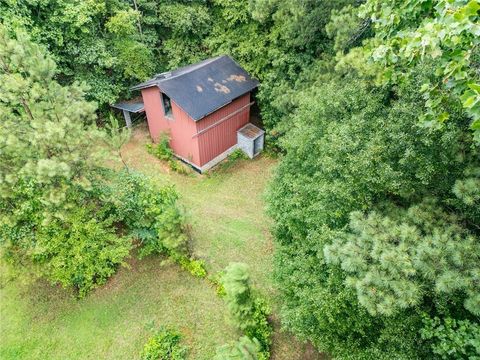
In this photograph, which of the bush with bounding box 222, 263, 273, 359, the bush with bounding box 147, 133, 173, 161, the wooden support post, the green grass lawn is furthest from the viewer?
the wooden support post

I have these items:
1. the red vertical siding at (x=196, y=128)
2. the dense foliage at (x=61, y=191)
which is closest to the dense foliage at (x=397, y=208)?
the dense foliage at (x=61, y=191)

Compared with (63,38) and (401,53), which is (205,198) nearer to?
(63,38)

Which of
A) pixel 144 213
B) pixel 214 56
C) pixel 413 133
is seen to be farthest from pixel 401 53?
pixel 214 56

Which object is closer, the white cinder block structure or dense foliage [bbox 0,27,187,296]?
dense foliage [bbox 0,27,187,296]

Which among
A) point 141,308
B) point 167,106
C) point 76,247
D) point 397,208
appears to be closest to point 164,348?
point 141,308

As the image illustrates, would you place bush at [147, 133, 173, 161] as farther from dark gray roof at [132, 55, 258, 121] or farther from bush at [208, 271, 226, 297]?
bush at [208, 271, 226, 297]

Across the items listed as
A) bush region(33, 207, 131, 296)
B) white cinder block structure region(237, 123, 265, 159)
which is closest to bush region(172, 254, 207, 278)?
bush region(33, 207, 131, 296)

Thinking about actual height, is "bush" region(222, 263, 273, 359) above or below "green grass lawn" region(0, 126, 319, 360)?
above

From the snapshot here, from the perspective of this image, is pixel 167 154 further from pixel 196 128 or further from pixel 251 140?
pixel 251 140
